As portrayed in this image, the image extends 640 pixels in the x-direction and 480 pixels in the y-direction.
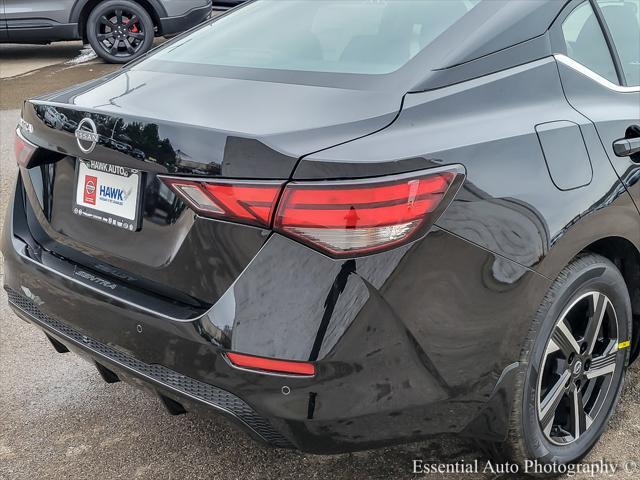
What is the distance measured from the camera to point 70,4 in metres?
8.93

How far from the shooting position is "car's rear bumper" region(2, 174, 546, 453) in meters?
1.62

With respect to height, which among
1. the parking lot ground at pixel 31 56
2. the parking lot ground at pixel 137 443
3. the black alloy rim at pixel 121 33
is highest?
the black alloy rim at pixel 121 33

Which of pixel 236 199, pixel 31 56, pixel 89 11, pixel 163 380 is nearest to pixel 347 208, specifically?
pixel 236 199

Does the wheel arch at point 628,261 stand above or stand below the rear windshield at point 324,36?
below

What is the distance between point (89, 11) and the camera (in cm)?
920

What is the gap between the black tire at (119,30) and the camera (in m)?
9.12

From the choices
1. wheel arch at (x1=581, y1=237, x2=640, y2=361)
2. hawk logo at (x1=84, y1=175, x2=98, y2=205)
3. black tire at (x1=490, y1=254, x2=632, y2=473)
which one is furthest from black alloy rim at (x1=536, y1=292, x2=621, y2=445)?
hawk logo at (x1=84, y1=175, x2=98, y2=205)

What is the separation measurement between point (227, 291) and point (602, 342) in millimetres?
1315

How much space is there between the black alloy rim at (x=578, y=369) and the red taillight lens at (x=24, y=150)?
5.41ft

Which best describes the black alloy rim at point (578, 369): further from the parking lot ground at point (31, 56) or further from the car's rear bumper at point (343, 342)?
the parking lot ground at point (31, 56)

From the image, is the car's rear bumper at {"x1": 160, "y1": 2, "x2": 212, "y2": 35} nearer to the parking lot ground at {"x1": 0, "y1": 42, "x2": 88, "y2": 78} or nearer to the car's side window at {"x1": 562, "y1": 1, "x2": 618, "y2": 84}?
the parking lot ground at {"x1": 0, "y1": 42, "x2": 88, "y2": 78}

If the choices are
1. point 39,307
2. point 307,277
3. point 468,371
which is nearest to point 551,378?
point 468,371

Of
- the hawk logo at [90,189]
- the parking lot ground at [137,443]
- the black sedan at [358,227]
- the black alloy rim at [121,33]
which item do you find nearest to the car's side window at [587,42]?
the black sedan at [358,227]

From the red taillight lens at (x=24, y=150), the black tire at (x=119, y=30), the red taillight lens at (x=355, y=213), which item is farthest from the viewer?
the black tire at (x=119, y=30)
